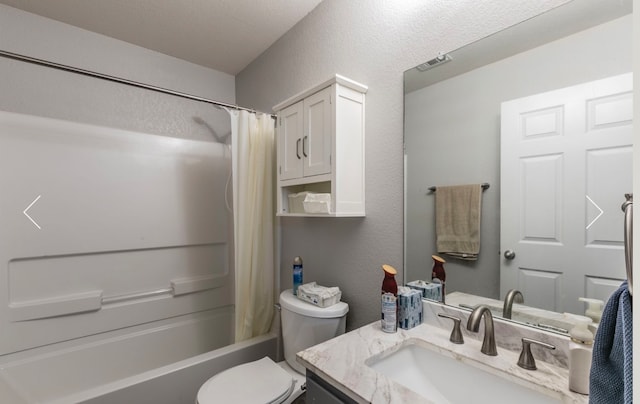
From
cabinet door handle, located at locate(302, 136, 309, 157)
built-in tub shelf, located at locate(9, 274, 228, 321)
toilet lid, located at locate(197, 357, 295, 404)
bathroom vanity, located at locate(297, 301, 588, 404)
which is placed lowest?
toilet lid, located at locate(197, 357, 295, 404)

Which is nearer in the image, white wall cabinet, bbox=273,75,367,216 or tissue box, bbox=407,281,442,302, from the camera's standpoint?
tissue box, bbox=407,281,442,302

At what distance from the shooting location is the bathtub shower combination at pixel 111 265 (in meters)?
1.59

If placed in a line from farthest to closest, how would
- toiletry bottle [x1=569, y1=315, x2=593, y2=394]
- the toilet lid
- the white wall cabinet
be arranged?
the white wall cabinet
the toilet lid
toiletry bottle [x1=569, y1=315, x2=593, y2=394]

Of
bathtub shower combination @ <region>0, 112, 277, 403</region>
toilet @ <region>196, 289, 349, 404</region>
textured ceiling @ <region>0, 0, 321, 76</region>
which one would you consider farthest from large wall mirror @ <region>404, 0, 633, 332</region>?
bathtub shower combination @ <region>0, 112, 277, 403</region>

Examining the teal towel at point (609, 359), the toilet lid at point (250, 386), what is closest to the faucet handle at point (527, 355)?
the teal towel at point (609, 359)

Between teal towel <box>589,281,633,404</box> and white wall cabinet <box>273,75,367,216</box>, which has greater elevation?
white wall cabinet <box>273,75,367,216</box>

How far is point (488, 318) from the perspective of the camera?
2.97ft

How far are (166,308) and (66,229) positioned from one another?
2.63 feet

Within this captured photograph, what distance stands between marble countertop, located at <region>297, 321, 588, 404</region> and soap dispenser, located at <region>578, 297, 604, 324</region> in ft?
0.55

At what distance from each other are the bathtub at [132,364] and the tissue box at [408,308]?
41.1 inches

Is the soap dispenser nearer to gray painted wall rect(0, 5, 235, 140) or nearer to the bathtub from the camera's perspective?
the bathtub

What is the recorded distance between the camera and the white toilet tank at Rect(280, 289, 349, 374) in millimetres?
1370

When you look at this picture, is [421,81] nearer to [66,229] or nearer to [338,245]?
[338,245]

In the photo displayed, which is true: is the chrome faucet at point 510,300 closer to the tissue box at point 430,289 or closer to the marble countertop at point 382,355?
the marble countertop at point 382,355
